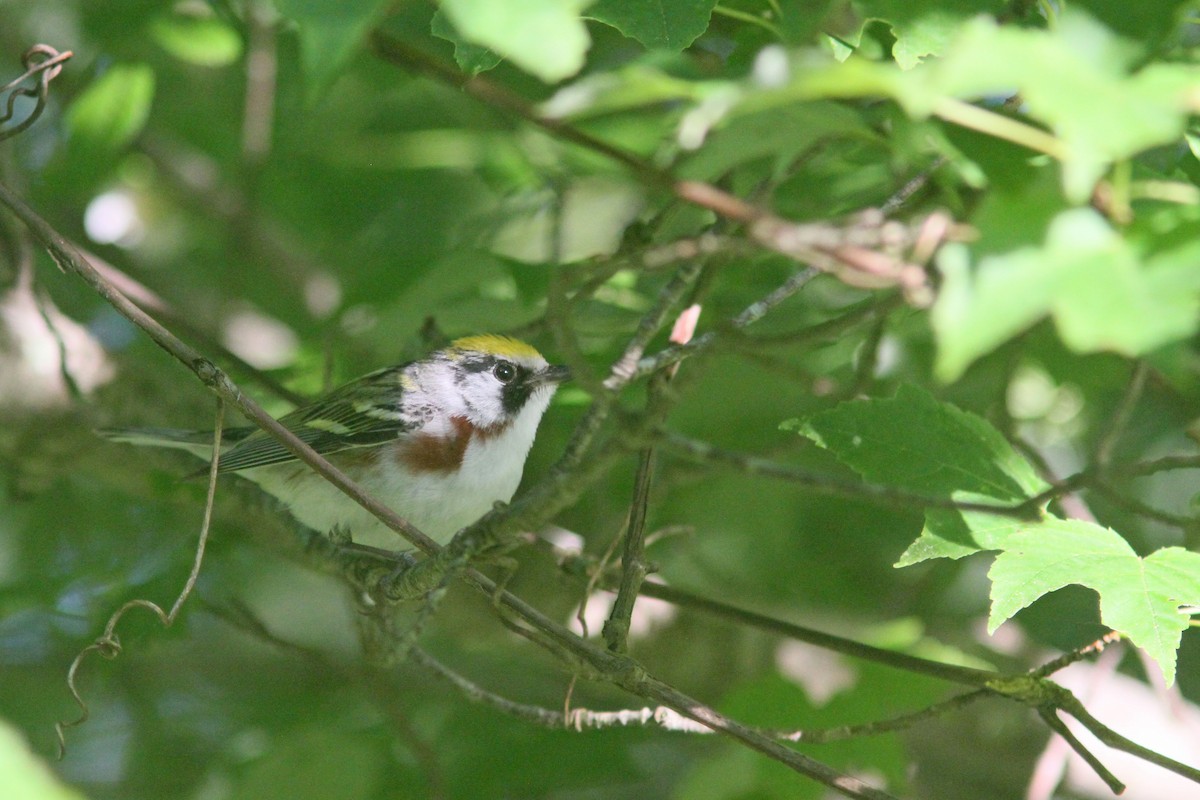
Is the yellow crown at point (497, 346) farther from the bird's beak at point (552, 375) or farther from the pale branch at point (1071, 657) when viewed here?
the pale branch at point (1071, 657)

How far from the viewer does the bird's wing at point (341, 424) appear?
3992mm

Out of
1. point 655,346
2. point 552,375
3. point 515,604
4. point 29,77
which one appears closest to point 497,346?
point 552,375

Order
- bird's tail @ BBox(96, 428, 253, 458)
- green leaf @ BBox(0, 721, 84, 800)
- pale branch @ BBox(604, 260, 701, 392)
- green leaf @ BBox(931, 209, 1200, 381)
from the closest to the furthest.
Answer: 1. green leaf @ BBox(0, 721, 84, 800)
2. green leaf @ BBox(931, 209, 1200, 381)
3. pale branch @ BBox(604, 260, 701, 392)
4. bird's tail @ BBox(96, 428, 253, 458)

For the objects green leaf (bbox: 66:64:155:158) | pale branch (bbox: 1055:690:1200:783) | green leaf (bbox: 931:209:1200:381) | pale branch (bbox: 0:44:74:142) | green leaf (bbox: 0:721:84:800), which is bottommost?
pale branch (bbox: 1055:690:1200:783)

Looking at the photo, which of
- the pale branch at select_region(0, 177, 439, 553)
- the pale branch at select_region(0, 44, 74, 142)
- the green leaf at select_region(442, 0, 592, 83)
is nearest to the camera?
the green leaf at select_region(442, 0, 592, 83)

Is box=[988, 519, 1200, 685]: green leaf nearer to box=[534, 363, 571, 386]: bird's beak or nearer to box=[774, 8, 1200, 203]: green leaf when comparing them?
box=[774, 8, 1200, 203]: green leaf

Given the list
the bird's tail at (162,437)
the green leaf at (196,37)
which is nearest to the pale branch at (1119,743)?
the bird's tail at (162,437)

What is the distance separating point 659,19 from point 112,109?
8.56ft

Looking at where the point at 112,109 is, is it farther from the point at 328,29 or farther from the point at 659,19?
the point at 328,29

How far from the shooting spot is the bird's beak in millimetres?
3986

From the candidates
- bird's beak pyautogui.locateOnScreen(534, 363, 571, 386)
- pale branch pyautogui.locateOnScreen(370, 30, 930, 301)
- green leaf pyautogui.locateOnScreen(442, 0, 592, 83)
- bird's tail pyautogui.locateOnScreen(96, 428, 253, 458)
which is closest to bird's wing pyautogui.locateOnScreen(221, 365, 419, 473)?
bird's tail pyautogui.locateOnScreen(96, 428, 253, 458)

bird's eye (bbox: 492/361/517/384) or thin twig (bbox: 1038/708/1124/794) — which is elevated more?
thin twig (bbox: 1038/708/1124/794)

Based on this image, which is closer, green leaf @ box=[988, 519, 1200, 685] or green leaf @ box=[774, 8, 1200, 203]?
green leaf @ box=[774, 8, 1200, 203]

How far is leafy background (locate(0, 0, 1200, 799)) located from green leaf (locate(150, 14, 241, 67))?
2 cm
